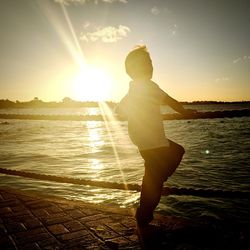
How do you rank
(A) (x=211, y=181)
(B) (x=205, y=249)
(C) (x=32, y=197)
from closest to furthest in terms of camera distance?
(B) (x=205, y=249), (C) (x=32, y=197), (A) (x=211, y=181)

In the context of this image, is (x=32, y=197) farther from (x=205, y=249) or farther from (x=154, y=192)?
(x=205, y=249)

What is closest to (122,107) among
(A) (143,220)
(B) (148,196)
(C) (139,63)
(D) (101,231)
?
(C) (139,63)

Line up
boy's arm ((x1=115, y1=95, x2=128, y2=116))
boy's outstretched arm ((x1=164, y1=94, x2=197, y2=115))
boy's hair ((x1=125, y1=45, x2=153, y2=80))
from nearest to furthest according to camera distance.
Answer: boy's outstretched arm ((x1=164, y1=94, x2=197, y2=115)) → boy's hair ((x1=125, y1=45, x2=153, y2=80)) → boy's arm ((x1=115, y1=95, x2=128, y2=116))

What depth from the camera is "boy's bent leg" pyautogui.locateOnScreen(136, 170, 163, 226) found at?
3123mm

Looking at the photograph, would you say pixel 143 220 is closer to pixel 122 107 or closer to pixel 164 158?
pixel 164 158

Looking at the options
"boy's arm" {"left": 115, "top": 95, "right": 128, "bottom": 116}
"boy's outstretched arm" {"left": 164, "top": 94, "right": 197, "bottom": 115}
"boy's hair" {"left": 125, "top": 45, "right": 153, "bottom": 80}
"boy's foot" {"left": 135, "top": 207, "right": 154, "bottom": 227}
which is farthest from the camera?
"boy's foot" {"left": 135, "top": 207, "right": 154, "bottom": 227}

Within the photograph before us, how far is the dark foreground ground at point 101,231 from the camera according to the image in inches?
116

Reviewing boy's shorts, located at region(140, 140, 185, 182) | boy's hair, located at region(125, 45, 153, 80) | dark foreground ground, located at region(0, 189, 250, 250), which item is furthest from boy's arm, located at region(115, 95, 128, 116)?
dark foreground ground, located at region(0, 189, 250, 250)

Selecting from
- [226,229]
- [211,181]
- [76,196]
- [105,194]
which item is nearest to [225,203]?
[211,181]

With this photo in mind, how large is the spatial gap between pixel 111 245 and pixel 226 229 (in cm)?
128

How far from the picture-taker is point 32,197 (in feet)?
15.0

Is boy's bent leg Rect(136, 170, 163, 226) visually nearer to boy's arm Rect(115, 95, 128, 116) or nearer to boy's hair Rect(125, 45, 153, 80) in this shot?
boy's arm Rect(115, 95, 128, 116)

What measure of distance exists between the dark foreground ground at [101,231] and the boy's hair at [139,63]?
1655mm

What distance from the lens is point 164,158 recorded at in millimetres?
2973
